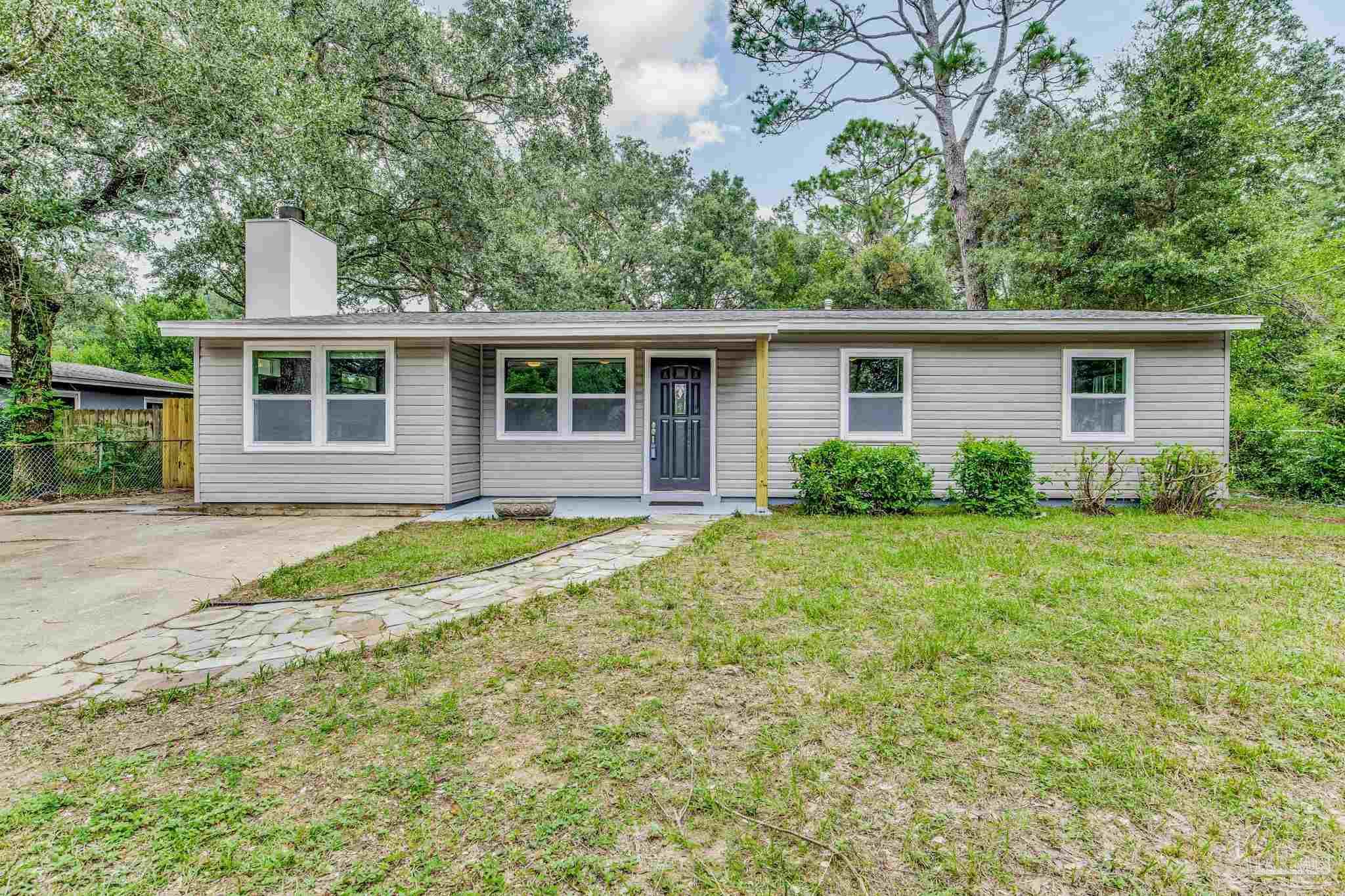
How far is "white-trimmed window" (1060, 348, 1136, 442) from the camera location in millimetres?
7469

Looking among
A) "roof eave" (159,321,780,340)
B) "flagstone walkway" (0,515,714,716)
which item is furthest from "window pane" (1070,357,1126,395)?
"flagstone walkway" (0,515,714,716)

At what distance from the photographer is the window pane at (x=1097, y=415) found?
297 inches

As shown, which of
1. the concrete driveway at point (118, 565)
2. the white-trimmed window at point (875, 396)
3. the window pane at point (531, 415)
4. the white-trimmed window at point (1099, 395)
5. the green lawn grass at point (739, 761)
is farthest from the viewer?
the window pane at point (531, 415)

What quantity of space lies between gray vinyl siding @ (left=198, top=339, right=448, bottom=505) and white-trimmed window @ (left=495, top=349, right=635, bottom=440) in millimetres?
999

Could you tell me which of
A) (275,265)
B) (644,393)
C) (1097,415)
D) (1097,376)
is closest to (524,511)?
(644,393)

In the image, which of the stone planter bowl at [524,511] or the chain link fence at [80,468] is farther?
the chain link fence at [80,468]

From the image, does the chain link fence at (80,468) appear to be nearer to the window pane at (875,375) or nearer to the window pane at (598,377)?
the window pane at (598,377)

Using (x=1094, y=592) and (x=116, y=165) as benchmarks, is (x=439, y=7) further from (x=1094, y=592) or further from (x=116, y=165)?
(x=1094, y=592)

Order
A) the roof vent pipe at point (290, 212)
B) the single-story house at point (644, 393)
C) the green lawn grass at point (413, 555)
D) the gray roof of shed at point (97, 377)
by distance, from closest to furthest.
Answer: the green lawn grass at point (413, 555) → the single-story house at point (644, 393) → the roof vent pipe at point (290, 212) → the gray roof of shed at point (97, 377)

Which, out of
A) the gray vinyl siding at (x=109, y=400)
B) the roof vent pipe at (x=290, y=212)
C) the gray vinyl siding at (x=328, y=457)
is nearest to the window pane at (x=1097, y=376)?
the gray vinyl siding at (x=328, y=457)

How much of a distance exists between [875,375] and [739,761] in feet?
21.6

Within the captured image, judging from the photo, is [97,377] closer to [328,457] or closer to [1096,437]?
[328,457]

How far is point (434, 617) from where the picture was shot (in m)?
3.45

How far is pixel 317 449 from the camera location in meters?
7.20
